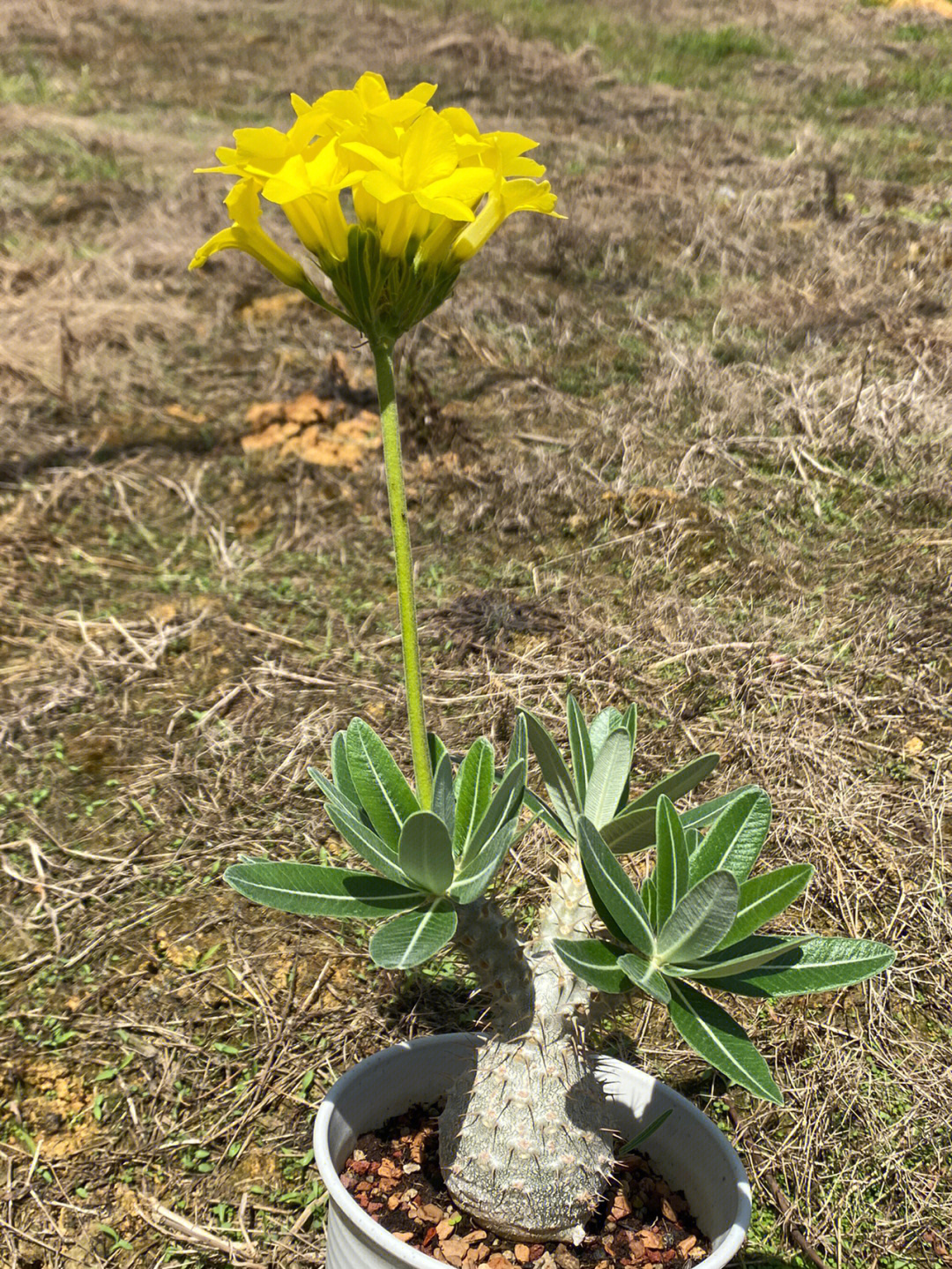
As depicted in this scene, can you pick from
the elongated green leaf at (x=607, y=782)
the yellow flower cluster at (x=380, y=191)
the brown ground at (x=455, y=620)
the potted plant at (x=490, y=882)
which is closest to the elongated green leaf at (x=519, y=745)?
the potted plant at (x=490, y=882)

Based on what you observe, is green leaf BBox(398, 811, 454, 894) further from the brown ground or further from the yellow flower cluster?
the brown ground

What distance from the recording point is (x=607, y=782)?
3.68ft

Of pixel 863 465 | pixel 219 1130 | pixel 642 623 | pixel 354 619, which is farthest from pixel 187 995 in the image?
pixel 863 465

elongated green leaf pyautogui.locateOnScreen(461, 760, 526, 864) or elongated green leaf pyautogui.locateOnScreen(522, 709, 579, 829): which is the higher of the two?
elongated green leaf pyautogui.locateOnScreen(461, 760, 526, 864)

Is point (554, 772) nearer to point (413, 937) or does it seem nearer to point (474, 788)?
point (474, 788)

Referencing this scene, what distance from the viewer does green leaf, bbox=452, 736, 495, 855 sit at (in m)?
1.07

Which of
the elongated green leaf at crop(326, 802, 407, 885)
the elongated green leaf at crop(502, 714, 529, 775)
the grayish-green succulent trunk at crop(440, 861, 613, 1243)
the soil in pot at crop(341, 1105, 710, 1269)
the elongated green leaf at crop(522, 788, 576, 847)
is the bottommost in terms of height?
the soil in pot at crop(341, 1105, 710, 1269)

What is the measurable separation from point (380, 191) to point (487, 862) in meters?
0.63

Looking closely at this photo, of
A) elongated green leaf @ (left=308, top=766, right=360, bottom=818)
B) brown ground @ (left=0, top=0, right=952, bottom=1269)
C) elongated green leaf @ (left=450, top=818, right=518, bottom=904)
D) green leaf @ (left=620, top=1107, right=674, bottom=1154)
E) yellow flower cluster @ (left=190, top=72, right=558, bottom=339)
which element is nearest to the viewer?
yellow flower cluster @ (left=190, top=72, right=558, bottom=339)

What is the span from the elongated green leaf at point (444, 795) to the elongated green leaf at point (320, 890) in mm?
84

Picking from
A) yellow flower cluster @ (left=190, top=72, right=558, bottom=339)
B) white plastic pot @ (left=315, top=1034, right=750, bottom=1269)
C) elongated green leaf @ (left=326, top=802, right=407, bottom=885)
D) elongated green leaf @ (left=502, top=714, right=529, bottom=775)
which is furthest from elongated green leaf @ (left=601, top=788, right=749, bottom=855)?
yellow flower cluster @ (left=190, top=72, right=558, bottom=339)

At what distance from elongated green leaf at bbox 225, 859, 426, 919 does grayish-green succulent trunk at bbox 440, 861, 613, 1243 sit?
0.10m

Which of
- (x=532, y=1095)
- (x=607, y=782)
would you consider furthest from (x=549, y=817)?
(x=532, y=1095)

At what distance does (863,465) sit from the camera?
2.62 meters
